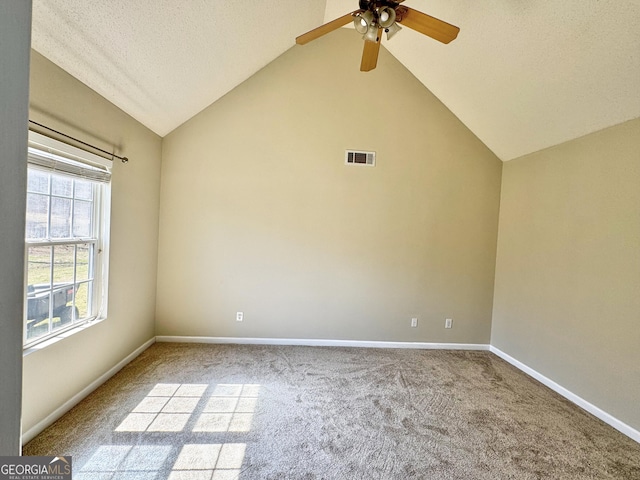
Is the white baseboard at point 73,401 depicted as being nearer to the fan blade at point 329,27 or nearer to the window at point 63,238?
the window at point 63,238

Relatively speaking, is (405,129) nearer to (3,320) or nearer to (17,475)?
(3,320)

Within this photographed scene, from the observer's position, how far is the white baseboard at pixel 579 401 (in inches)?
82.4

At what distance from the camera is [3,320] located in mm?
594

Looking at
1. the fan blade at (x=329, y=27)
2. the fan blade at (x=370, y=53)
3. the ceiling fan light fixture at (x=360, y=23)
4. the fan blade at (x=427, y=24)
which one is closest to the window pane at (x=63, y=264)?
the fan blade at (x=329, y=27)

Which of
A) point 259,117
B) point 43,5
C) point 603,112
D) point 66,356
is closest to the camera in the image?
point 43,5

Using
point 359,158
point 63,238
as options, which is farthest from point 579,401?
point 63,238

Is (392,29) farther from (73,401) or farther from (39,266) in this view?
(73,401)

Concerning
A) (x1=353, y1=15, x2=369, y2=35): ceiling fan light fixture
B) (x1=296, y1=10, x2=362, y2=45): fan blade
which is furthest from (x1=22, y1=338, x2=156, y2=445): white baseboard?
(x1=353, y1=15, x2=369, y2=35): ceiling fan light fixture

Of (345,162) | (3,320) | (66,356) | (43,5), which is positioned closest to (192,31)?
(43,5)

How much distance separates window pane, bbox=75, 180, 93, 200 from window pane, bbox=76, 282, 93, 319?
28.4 inches

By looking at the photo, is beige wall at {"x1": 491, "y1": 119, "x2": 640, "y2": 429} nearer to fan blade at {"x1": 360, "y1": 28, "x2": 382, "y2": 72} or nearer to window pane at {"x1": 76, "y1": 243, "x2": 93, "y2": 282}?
fan blade at {"x1": 360, "y1": 28, "x2": 382, "y2": 72}

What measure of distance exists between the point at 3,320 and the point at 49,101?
6.39 ft

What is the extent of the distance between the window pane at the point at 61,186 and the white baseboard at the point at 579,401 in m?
4.57

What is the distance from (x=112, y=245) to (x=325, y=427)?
240 cm
